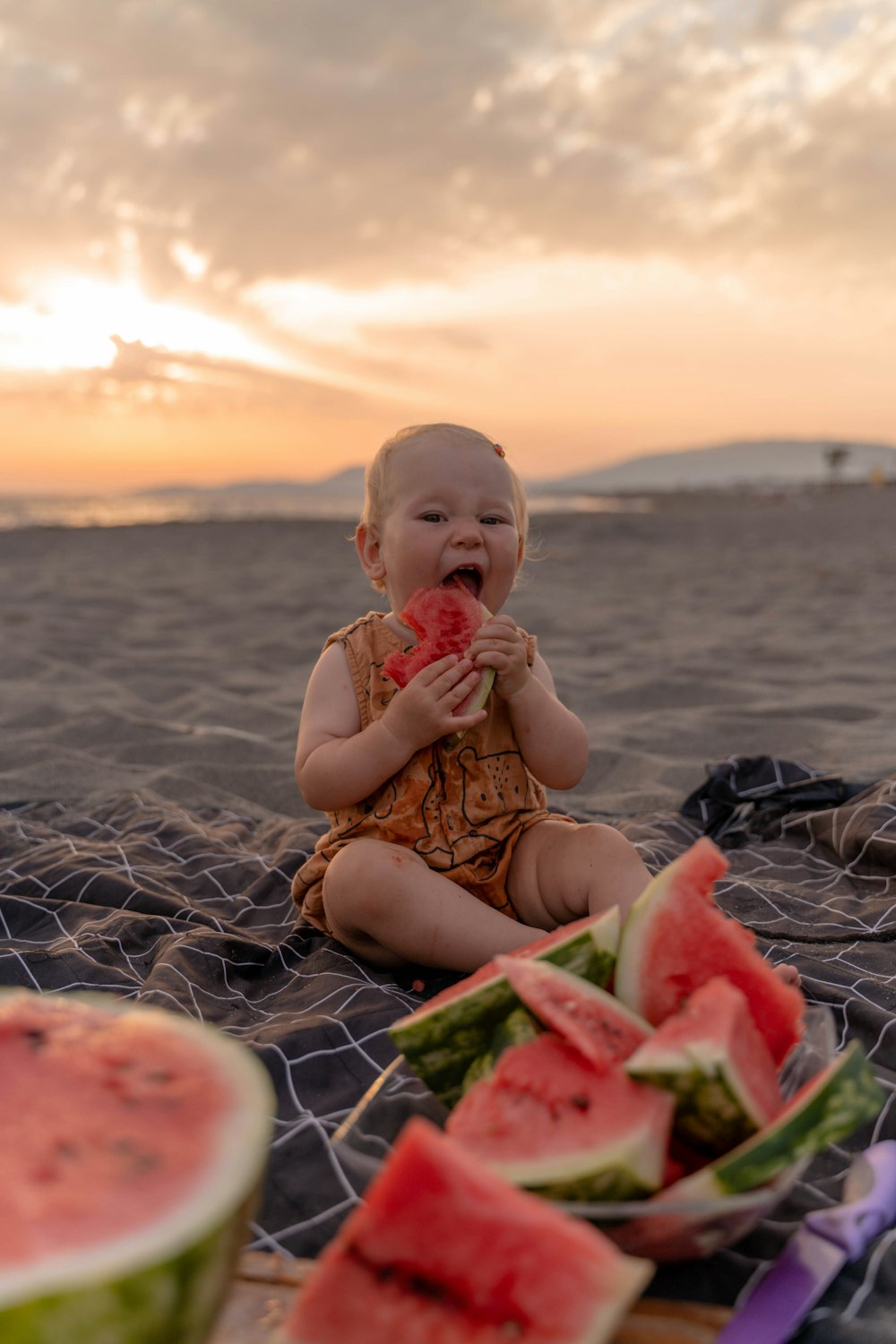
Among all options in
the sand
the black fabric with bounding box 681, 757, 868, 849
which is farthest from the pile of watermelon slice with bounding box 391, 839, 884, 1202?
the sand

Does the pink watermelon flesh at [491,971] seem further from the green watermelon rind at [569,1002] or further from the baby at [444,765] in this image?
the baby at [444,765]

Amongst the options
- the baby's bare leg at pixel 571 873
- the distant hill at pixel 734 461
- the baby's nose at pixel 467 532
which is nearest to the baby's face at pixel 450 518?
the baby's nose at pixel 467 532

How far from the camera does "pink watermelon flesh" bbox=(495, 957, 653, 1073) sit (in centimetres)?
126

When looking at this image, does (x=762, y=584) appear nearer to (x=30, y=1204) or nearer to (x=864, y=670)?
(x=864, y=670)

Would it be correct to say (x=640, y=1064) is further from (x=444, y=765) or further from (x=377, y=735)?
(x=444, y=765)

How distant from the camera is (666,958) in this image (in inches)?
59.2

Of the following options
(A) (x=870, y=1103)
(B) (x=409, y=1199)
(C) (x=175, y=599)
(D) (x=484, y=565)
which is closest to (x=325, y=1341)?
(B) (x=409, y=1199)

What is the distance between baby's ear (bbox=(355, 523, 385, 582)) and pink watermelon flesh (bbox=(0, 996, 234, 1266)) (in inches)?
75.6

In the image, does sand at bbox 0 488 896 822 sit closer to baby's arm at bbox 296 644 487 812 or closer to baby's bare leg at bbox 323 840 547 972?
baby's arm at bbox 296 644 487 812

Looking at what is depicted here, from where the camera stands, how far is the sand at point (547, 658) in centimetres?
423

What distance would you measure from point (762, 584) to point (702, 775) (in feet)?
21.0

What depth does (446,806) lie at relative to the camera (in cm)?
266

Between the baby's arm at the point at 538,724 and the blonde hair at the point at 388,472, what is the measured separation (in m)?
0.47

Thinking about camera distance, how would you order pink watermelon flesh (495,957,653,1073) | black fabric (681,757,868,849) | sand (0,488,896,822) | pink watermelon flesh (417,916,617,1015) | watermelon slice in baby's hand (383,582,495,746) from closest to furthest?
pink watermelon flesh (495,957,653,1073) → pink watermelon flesh (417,916,617,1015) → watermelon slice in baby's hand (383,582,495,746) → black fabric (681,757,868,849) → sand (0,488,896,822)
